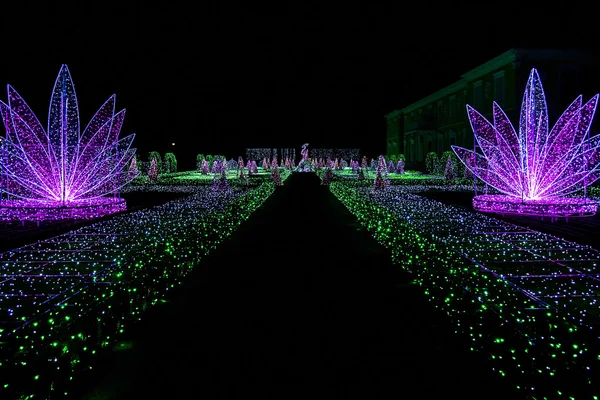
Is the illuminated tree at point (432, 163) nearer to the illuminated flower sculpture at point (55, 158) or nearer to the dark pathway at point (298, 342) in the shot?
the illuminated flower sculpture at point (55, 158)

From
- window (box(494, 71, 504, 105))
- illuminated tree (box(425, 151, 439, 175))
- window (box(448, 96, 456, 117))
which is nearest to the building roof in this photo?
window (box(494, 71, 504, 105))

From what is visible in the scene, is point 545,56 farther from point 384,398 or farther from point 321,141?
point 321,141

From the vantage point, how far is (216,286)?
5.38 metres

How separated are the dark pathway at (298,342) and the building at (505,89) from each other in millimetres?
21269

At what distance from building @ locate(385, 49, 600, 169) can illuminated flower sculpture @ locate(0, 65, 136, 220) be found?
20.0 meters

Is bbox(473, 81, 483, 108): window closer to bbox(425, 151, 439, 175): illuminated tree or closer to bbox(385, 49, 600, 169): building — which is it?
bbox(385, 49, 600, 169): building

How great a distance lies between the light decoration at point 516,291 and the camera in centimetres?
261

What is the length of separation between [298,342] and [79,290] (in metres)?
2.06

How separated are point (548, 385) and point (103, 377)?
2663mm

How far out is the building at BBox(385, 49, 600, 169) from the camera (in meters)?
23.5

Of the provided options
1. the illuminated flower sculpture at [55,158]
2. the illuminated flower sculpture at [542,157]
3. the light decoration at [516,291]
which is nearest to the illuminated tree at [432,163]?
the illuminated flower sculpture at [542,157]

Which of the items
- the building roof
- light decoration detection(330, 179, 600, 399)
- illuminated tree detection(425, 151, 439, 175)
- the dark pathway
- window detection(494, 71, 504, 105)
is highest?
the building roof

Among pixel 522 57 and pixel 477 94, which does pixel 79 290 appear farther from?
pixel 477 94

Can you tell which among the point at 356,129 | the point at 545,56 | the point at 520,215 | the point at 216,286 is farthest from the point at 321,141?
the point at 216,286
